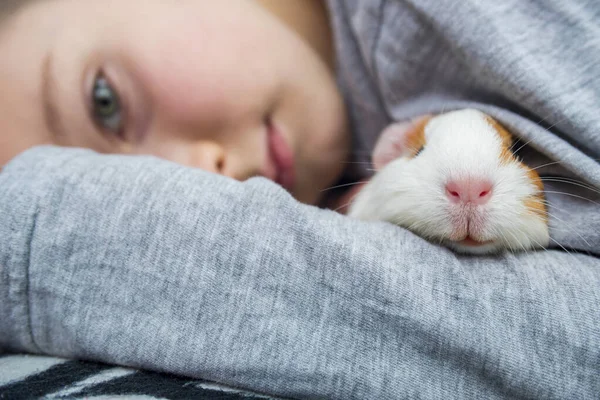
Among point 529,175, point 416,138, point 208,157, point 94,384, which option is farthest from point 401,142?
point 94,384

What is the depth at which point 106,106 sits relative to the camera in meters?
0.76

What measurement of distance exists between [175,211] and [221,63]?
362 mm

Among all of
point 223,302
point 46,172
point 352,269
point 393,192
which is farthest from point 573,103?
point 46,172

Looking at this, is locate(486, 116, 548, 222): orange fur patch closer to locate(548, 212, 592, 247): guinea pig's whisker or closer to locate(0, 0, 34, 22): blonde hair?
locate(548, 212, 592, 247): guinea pig's whisker

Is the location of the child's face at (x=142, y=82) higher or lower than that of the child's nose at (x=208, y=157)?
higher

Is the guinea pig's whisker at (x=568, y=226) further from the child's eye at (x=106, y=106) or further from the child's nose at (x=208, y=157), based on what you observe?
the child's eye at (x=106, y=106)

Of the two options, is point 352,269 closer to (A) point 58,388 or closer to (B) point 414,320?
(B) point 414,320

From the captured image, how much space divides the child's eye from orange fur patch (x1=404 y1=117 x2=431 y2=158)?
0.50 metres

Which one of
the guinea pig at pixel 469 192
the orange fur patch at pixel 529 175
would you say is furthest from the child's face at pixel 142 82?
the orange fur patch at pixel 529 175

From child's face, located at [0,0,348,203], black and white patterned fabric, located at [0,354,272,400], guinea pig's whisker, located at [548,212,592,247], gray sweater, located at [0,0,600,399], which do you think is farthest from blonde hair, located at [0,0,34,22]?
guinea pig's whisker, located at [548,212,592,247]

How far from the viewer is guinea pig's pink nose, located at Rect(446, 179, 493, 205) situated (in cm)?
55

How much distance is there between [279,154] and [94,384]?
518 mm

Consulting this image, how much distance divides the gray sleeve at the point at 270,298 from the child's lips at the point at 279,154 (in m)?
0.33

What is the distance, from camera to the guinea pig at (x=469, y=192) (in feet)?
1.81
